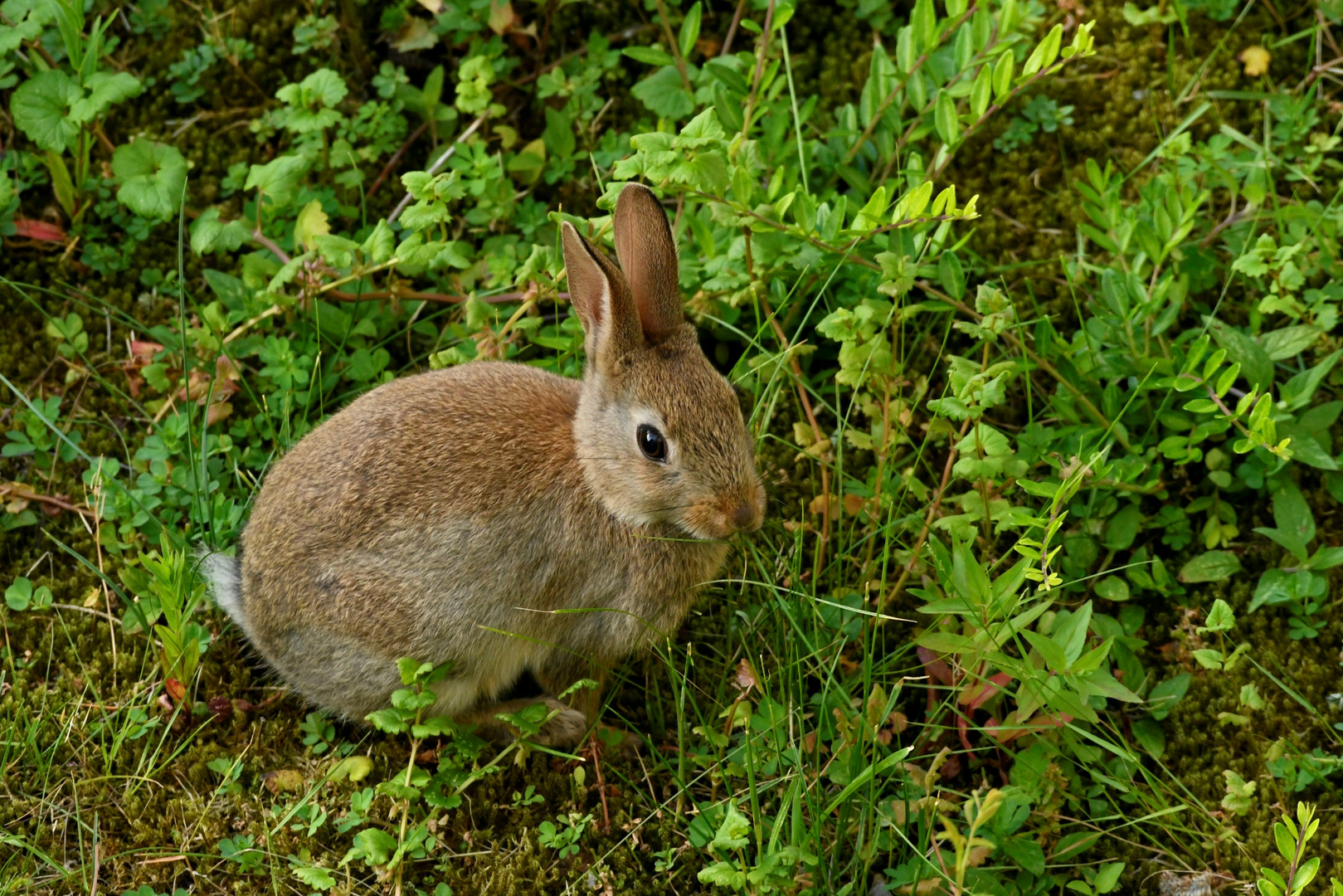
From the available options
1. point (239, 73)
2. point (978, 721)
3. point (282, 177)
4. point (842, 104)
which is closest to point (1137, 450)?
point (978, 721)

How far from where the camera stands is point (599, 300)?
419cm

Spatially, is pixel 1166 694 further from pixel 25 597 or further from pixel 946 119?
pixel 25 597

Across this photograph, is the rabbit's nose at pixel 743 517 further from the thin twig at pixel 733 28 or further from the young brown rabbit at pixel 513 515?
the thin twig at pixel 733 28

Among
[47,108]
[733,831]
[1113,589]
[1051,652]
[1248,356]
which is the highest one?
[47,108]

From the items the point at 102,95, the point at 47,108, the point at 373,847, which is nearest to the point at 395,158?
the point at 102,95

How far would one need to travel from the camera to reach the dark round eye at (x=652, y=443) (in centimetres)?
410

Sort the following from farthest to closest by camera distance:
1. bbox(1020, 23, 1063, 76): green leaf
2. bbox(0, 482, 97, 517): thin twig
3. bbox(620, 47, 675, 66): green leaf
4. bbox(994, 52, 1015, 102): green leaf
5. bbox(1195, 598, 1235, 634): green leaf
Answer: bbox(620, 47, 675, 66): green leaf, bbox(0, 482, 97, 517): thin twig, bbox(994, 52, 1015, 102): green leaf, bbox(1020, 23, 1063, 76): green leaf, bbox(1195, 598, 1235, 634): green leaf

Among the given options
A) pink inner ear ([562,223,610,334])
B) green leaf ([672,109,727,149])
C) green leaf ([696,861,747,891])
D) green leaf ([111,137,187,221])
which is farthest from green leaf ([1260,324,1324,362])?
green leaf ([111,137,187,221])

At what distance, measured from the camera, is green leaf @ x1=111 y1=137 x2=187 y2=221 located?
4.81 metres

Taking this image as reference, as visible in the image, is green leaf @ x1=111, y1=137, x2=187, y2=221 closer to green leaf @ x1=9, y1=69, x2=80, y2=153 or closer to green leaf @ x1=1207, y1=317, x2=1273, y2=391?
green leaf @ x1=9, y1=69, x2=80, y2=153

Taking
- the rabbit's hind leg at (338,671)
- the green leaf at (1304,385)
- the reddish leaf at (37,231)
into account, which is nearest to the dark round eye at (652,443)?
the rabbit's hind leg at (338,671)

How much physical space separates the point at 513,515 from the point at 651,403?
1.85ft

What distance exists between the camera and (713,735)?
3.92m

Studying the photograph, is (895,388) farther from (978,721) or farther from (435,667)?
(435,667)
